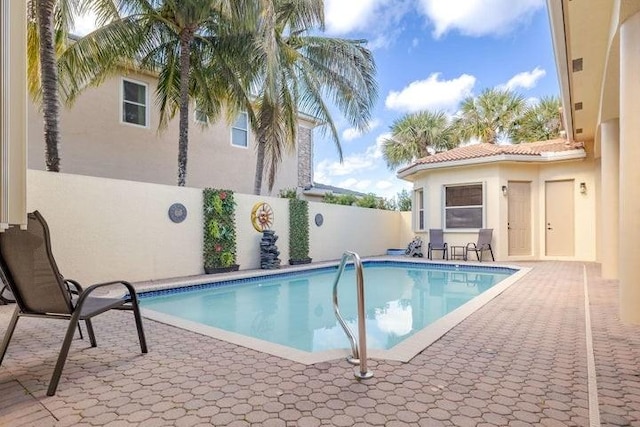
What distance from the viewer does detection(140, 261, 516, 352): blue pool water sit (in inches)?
226

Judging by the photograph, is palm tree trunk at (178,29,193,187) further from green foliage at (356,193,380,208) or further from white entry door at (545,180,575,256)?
white entry door at (545,180,575,256)

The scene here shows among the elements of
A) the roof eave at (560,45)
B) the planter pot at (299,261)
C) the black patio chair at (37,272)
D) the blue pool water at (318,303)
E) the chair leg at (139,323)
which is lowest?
the blue pool water at (318,303)

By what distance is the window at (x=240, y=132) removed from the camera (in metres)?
16.0

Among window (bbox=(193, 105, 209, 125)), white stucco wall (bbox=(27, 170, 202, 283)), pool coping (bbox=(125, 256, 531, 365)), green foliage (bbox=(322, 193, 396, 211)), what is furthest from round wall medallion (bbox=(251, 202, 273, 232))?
green foliage (bbox=(322, 193, 396, 211))

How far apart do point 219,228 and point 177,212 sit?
4.18 ft

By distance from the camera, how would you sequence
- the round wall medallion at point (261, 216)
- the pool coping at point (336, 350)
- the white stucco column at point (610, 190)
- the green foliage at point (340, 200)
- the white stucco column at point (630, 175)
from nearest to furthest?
1. the pool coping at point (336, 350)
2. the white stucco column at point (630, 175)
3. the white stucco column at point (610, 190)
4. the round wall medallion at point (261, 216)
5. the green foliage at point (340, 200)

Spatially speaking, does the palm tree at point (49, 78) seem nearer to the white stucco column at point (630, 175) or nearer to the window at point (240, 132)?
the window at point (240, 132)

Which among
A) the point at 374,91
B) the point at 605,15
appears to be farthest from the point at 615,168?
the point at 374,91

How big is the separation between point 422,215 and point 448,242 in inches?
71.0

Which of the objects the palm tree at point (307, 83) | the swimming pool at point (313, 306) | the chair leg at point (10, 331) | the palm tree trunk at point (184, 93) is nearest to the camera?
the chair leg at point (10, 331)

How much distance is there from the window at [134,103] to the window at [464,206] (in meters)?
11.3

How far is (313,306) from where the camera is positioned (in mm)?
7664

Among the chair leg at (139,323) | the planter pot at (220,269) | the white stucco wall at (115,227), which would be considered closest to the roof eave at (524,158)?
the planter pot at (220,269)

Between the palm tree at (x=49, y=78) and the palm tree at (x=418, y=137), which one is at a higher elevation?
the palm tree at (x=418, y=137)
